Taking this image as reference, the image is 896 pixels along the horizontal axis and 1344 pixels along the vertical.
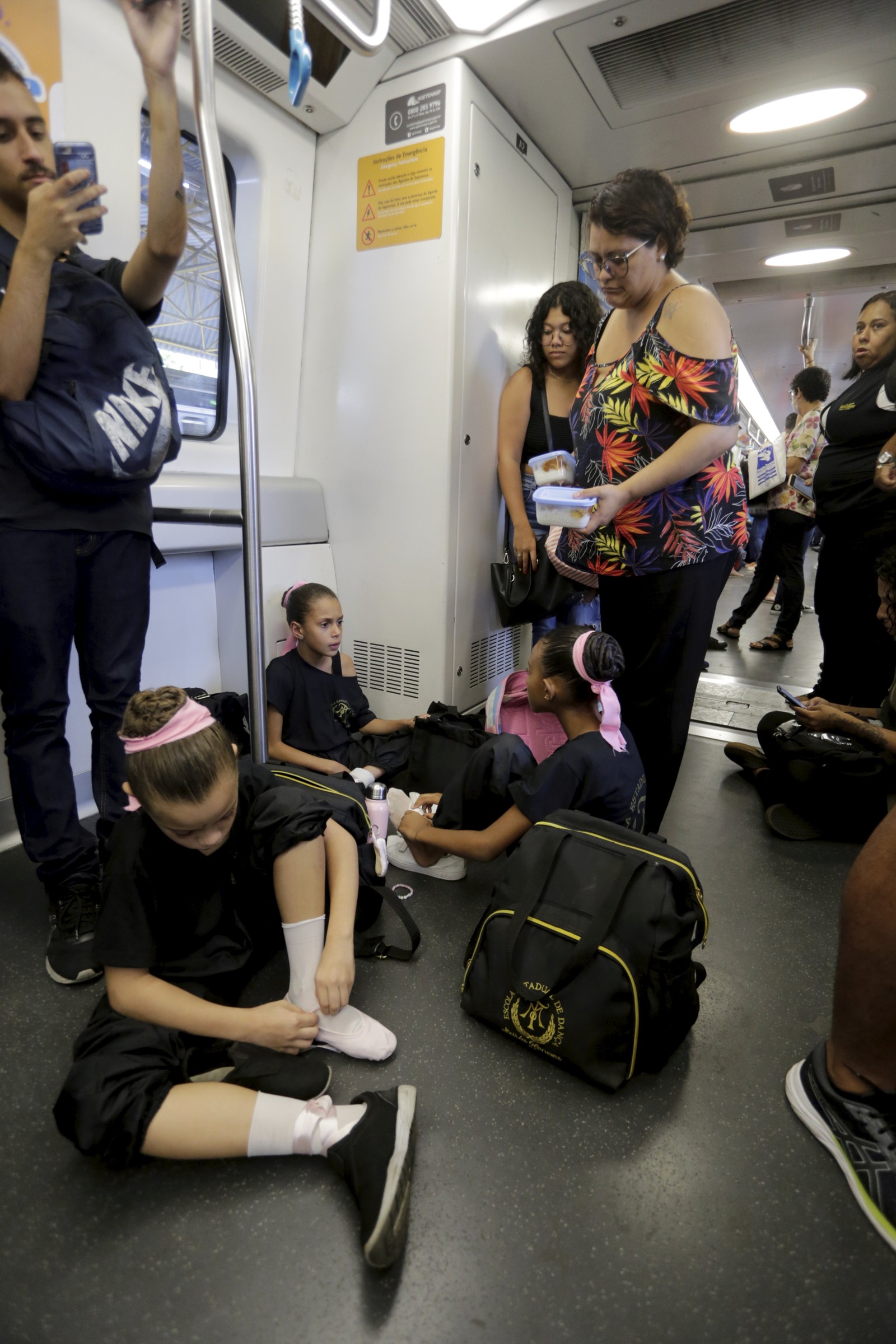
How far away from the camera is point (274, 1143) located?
1.22 m

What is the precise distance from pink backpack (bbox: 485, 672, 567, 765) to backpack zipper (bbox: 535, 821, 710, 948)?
75cm

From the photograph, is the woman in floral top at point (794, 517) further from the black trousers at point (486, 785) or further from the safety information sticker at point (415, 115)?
the black trousers at point (486, 785)

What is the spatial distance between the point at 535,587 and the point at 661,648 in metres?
1.08

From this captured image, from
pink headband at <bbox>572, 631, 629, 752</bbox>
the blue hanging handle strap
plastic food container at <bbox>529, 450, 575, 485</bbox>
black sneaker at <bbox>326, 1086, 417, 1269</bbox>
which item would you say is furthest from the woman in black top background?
black sneaker at <bbox>326, 1086, 417, 1269</bbox>

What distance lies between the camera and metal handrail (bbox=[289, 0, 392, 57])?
1.28m

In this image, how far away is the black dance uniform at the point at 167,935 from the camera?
1.18m

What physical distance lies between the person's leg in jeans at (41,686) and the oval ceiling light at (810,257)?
3808mm

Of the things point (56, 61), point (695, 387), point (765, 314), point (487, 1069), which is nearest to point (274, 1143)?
point (487, 1069)

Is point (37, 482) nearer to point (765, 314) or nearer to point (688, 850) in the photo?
point (688, 850)

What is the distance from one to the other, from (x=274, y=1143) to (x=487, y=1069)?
0.45 m

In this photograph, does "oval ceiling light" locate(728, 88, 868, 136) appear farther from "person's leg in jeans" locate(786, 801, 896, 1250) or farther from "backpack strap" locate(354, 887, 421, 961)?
"backpack strap" locate(354, 887, 421, 961)

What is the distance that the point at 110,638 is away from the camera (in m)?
1.79

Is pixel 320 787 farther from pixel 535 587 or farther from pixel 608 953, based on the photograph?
pixel 535 587

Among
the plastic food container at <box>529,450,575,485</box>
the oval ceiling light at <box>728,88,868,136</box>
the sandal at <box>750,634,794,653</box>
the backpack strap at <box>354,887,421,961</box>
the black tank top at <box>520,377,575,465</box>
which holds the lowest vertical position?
the backpack strap at <box>354,887,421,961</box>
